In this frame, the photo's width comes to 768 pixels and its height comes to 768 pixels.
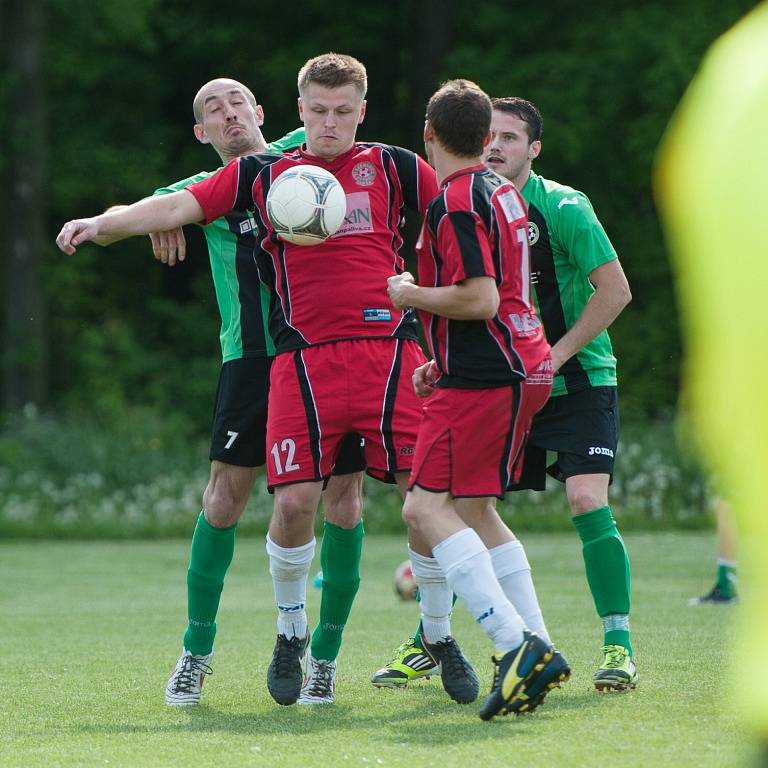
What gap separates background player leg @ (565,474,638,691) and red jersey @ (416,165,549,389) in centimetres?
96

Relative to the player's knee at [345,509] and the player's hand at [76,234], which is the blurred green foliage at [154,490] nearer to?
the player's knee at [345,509]

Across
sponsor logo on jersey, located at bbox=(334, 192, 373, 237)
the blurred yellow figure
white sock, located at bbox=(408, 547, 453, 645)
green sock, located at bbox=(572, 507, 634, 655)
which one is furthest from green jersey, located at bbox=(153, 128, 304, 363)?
the blurred yellow figure

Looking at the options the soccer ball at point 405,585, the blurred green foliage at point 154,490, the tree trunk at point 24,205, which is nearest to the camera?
the soccer ball at point 405,585

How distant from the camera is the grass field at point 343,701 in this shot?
4.04 m

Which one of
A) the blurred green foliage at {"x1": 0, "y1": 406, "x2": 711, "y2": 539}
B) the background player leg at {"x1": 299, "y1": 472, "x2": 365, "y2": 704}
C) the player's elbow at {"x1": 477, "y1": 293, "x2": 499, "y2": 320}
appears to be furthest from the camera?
the blurred green foliage at {"x1": 0, "y1": 406, "x2": 711, "y2": 539}

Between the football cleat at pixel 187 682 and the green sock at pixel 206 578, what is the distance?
0.21ft

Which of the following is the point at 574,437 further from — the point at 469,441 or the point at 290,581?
the point at 290,581

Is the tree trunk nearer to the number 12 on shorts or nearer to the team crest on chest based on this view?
the team crest on chest

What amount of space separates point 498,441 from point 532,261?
1440mm

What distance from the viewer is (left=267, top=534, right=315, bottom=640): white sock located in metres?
5.21

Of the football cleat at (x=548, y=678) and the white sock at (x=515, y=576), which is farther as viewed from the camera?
the white sock at (x=515, y=576)

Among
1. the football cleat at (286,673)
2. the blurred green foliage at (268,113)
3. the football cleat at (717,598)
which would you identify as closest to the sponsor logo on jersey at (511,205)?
the football cleat at (286,673)

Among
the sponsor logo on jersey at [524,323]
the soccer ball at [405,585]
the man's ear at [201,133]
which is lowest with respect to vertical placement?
the soccer ball at [405,585]

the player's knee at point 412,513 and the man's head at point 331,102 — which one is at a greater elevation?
the man's head at point 331,102
